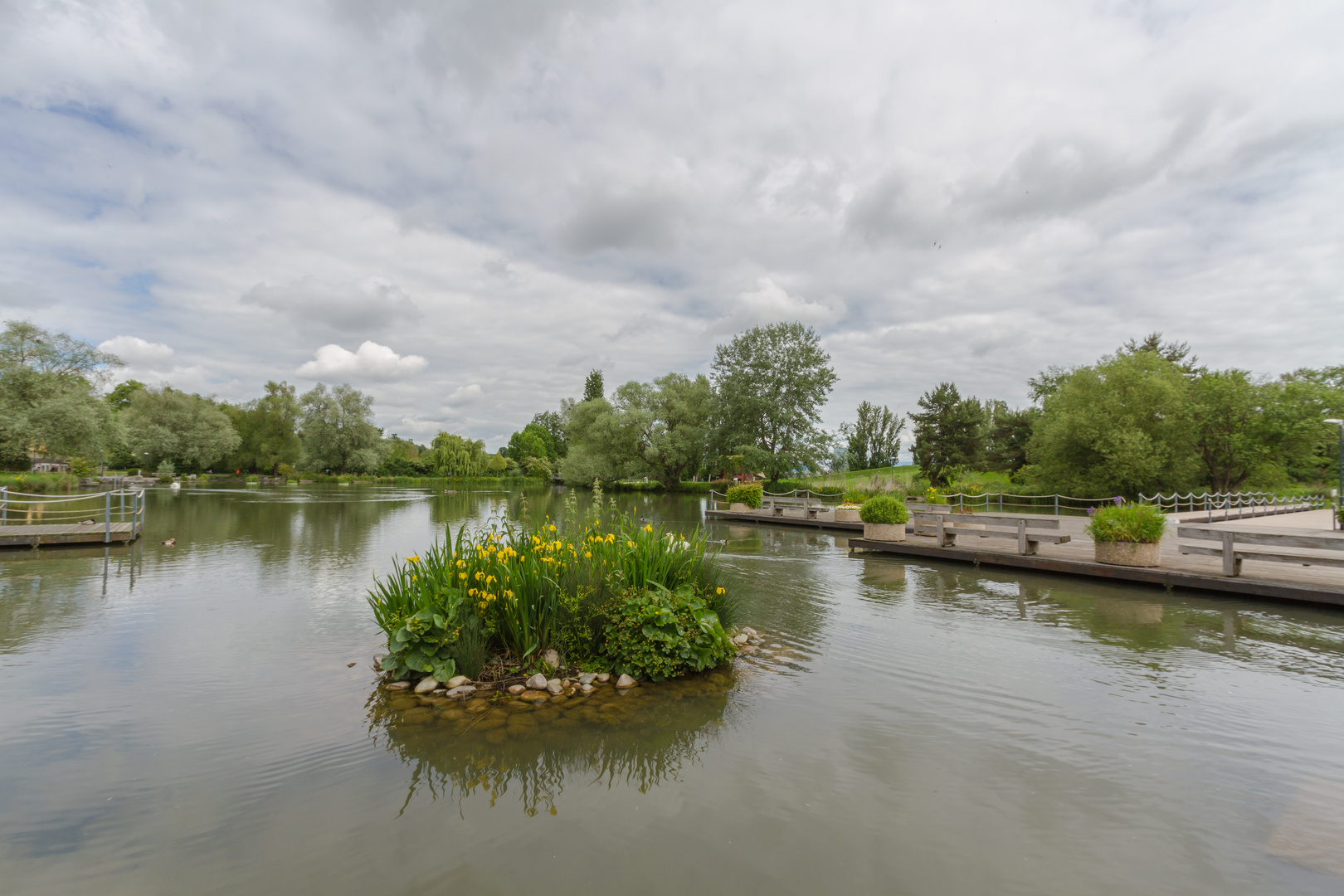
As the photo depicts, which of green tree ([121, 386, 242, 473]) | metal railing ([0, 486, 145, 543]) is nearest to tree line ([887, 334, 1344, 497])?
metal railing ([0, 486, 145, 543])

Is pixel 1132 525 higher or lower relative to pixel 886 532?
higher

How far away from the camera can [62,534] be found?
1410 cm

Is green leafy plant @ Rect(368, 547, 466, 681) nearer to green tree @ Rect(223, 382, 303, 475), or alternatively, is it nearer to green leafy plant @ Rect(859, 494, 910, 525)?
green leafy plant @ Rect(859, 494, 910, 525)

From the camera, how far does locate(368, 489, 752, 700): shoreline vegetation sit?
5.52m

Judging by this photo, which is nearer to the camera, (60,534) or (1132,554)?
(1132,554)

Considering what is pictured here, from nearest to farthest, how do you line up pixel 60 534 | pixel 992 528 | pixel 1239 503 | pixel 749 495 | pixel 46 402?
pixel 992 528
pixel 60 534
pixel 1239 503
pixel 749 495
pixel 46 402

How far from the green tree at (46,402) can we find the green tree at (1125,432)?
48591 millimetres

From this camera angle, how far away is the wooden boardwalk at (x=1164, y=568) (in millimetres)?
8867

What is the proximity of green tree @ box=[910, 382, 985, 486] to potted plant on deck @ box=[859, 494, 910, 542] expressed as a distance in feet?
109

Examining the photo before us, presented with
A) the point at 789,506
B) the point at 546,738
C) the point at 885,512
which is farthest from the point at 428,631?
the point at 789,506

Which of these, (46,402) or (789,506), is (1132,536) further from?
(46,402)

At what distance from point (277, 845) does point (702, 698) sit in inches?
125

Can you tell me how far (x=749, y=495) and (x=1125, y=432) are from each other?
16.5 m

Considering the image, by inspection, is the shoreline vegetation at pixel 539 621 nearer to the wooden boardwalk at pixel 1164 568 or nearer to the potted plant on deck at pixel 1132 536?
the wooden boardwalk at pixel 1164 568
